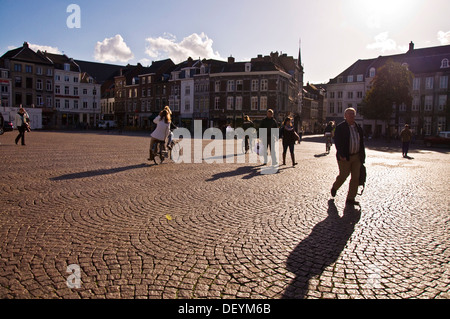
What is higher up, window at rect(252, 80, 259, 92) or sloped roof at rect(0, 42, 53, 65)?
sloped roof at rect(0, 42, 53, 65)

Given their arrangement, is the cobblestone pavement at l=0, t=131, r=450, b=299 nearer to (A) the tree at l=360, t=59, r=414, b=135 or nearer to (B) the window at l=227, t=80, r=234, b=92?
(A) the tree at l=360, t=59, r=414, b=135

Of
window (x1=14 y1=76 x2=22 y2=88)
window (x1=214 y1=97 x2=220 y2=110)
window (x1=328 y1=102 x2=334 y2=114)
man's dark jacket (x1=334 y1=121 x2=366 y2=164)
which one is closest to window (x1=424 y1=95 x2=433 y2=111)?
window (x1=328 y1=102 x2=334 y2=114)

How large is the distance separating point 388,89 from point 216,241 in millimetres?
47668

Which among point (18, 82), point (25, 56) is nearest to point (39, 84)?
point (18, 82)

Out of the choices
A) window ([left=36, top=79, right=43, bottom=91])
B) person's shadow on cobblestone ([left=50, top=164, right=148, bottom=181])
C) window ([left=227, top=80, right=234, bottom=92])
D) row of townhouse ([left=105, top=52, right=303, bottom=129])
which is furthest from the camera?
window ([left=36, top=79, right=43, bottom=91])

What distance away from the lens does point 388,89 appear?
45.2m

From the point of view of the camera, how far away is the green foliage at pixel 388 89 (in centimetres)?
4500

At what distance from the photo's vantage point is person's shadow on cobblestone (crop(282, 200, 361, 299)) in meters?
3.19

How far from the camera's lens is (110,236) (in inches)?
170

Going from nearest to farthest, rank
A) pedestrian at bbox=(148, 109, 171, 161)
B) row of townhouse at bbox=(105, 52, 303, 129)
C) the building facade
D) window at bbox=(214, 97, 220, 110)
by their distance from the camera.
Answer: pedestrian at bbox=(148, 109, 171, 161)
row of townhouse at bbox=(105, 52, 303, 129)
window at bbox=(214, 97, 220, 110)
the building facade

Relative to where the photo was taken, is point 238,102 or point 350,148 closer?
point 350,148

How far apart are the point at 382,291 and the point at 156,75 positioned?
72647 mm

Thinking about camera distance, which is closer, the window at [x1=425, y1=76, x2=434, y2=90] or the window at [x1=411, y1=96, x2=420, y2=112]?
the window at [x1=425, y1=76, x2=434, y2=90]

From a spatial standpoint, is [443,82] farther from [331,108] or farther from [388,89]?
[331,108]
